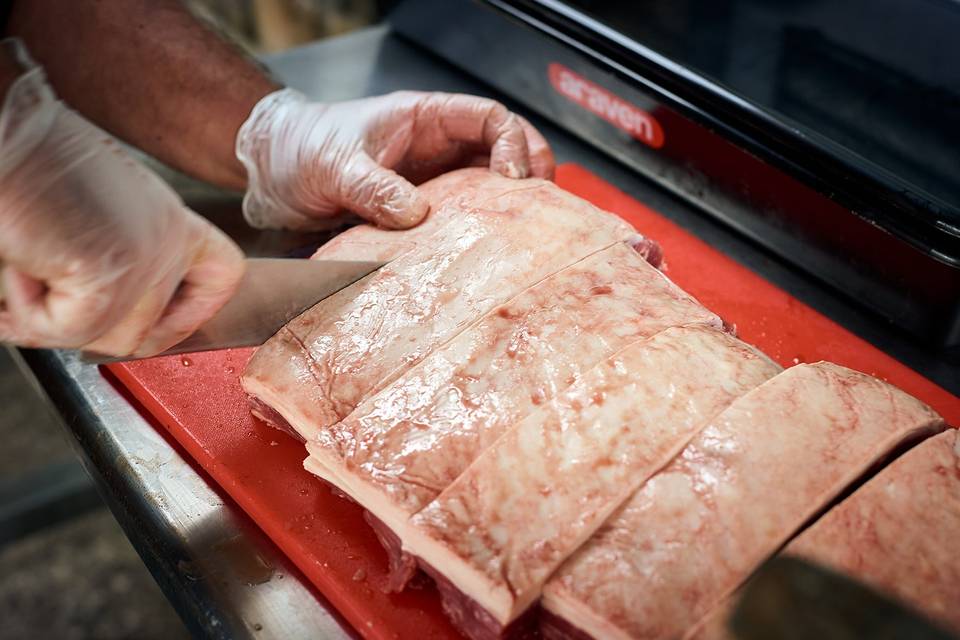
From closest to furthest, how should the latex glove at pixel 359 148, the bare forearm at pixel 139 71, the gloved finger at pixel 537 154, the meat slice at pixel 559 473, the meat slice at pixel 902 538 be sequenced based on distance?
the meat slice at pixel 902 538 < the meat slice at pixel 559 473 < the latex glove at pixel 359 148 < the gloved finger at pixel 537 154 < the bare forearm at pixel 139 71

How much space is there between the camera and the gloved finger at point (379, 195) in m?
2.77

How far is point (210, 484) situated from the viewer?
99.3 inches

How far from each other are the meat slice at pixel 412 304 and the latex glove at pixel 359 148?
40cm

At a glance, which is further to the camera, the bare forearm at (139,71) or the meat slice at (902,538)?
the bare forearm at (139,71)

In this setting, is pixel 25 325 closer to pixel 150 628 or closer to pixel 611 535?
pixel 611 535

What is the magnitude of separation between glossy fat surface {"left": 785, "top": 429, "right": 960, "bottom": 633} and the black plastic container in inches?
36.2

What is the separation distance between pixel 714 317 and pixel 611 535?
30.9 inches

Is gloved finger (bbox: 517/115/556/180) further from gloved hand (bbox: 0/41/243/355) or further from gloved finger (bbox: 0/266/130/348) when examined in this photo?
gloved finger (bbox: 0/266/130/348)

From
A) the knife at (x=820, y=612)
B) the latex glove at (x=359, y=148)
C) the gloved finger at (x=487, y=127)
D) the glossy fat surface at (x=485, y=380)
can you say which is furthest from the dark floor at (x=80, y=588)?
the knife at (x=820, y=612)

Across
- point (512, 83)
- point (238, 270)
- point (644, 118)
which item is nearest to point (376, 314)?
point (238, 270)

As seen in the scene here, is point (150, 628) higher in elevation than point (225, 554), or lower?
lower

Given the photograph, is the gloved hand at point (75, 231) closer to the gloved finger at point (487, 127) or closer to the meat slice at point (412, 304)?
the meat slice at point (412, 304)

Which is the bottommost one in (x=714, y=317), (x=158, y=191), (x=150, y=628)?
(x=150, y=628)

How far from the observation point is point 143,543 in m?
2.46
